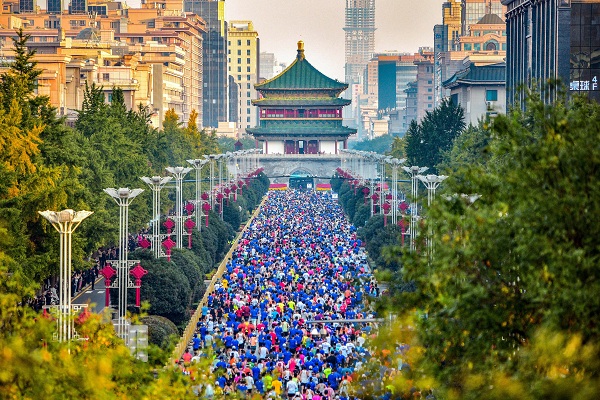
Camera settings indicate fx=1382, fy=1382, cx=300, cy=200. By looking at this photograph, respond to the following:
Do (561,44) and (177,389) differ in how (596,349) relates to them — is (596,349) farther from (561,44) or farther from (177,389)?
(561,44)

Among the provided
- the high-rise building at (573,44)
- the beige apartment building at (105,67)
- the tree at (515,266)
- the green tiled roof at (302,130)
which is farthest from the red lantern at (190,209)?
the green tiled roof at (302,130)

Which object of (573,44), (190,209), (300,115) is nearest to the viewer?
(573,44)

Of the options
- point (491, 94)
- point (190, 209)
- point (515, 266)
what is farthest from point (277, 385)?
point (491, 94)

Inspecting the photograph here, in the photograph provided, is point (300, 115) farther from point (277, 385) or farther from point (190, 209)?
point (277, 385)

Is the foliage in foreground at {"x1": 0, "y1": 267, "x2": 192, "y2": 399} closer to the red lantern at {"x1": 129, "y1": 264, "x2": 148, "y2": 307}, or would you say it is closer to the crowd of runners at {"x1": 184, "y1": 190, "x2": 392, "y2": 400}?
the crowd of runners at {"x1": 184, "y1": 190, "x2": 392, "y2": 400}

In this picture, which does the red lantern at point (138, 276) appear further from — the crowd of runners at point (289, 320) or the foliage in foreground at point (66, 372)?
the foliage in foreground at point (66, 372)

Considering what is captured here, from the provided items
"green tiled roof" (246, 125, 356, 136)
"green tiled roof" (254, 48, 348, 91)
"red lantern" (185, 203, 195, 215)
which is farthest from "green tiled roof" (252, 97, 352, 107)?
"red lantern" (185, 203, 195, 215)
